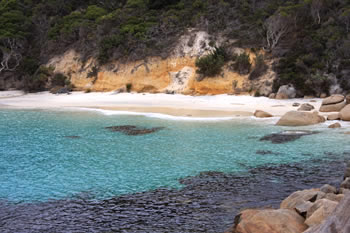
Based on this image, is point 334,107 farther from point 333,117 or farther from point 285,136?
point 285,136

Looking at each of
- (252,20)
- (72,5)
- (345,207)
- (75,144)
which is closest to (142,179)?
(75,144)

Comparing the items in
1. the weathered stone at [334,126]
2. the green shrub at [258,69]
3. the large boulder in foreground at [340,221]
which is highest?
the green shrub at [258,69]

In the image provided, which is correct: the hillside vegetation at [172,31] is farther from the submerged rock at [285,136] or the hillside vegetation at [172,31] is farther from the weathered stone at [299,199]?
the weathered stone at [299,199]

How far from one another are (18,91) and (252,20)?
83.6 ft

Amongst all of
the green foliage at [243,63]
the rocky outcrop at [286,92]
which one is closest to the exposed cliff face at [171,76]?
the green foliage at [243,63]

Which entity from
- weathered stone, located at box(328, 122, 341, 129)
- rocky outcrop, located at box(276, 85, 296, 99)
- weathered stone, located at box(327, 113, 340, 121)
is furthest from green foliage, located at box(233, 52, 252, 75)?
weathered stone, located at box(328, 122, 341, 129)

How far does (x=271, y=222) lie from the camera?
640cm

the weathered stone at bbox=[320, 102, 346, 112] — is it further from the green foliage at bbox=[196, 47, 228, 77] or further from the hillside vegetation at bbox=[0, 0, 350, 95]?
the green foliage at bbox=[196, 47, 228, 77]

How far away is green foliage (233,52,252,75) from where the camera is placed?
31.0m

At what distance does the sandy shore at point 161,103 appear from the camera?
24.5 meters

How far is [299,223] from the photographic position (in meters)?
6.47

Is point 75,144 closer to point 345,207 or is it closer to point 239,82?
point 345,207

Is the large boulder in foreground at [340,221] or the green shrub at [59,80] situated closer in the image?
the large boulder in foreground at [340,221]

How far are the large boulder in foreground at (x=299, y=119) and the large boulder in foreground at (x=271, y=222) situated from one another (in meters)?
12.9
